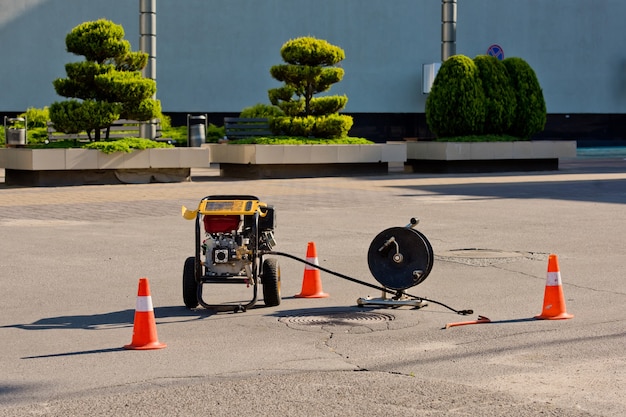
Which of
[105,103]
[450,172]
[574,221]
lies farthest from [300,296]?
[450,172]

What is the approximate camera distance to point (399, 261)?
10.0 m

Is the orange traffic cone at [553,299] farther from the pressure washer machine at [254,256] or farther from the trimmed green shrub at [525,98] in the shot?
the trimmed green shrub at [525,98]

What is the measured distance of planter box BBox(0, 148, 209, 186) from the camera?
2598 centimetres

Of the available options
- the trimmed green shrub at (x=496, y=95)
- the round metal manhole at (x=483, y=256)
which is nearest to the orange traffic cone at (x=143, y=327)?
the round metal manhole at (x=483, y=256)

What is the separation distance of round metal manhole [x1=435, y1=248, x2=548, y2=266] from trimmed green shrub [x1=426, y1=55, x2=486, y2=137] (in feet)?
63.2

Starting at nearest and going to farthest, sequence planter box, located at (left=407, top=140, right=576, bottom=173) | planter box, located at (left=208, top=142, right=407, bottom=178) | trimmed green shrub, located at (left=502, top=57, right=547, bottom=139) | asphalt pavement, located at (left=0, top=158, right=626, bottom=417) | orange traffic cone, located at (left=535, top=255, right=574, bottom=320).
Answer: asphalt pavement, located at (left=0, top=158, right=626, bottom=417), orange traffic cone, located at (left=535, top=255, right=574, bottom=320), planter box, located at (left=208, top=142, right=407, bottom=178), planter box, located at (left=407, top=140, right=576, bottom=173), trimmed green shrub, located at (left=502, top=57, right=547, bottom=139)

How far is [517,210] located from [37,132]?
19111 millimetres

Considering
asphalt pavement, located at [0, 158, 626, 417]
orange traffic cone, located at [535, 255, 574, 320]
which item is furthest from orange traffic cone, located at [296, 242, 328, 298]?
orange traffic cone, located at [535, 255, 574, 320]

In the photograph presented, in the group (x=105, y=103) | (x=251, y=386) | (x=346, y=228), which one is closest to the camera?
(x=251, y=386)

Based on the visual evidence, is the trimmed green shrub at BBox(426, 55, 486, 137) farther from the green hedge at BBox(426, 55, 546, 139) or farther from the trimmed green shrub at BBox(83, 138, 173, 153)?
the trimmed green shrub at BBox(83, 138, 173, 153)

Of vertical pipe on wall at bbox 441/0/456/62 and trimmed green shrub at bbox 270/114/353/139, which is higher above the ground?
vertical pipe on wall at bbox 441/0/456/62

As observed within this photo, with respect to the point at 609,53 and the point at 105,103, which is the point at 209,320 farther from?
the point at 609,53

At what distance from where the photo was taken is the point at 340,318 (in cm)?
962

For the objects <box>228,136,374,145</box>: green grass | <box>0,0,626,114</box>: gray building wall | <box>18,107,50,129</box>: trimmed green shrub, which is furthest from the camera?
<box>0,0,626,114</box>: gray building wall
